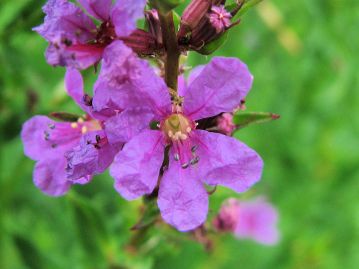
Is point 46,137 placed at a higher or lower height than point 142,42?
lower

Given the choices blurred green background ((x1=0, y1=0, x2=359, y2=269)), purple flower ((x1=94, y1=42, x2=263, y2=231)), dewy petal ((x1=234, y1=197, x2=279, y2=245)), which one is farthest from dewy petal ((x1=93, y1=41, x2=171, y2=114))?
dewy petal ((x1=234, y1=197, x2=279, y2=245))

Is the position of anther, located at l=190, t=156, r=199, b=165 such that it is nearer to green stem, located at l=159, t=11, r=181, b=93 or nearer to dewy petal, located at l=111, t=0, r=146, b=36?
green stem, located at l=159, t=11, r=181, b=93

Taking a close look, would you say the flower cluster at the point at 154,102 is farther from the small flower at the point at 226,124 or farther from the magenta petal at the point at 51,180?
the magenta petal at the point at 51,180

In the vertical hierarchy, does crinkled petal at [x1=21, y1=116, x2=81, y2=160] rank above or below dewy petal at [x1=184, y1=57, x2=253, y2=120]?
below

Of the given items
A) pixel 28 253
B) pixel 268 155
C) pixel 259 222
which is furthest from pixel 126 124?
pixel 259 222

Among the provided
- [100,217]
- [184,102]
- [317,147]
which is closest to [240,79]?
[184,102]

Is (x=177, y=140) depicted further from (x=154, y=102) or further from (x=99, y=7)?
(x=99, y=7)
